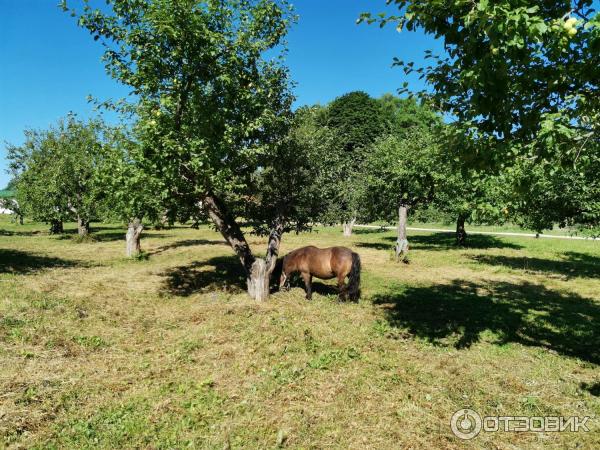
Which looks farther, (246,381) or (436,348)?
(436,348)

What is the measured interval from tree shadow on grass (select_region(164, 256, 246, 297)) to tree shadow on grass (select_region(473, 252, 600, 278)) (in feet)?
55.1

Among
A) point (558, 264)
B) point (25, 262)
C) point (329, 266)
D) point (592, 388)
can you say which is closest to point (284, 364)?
point (329, 266)

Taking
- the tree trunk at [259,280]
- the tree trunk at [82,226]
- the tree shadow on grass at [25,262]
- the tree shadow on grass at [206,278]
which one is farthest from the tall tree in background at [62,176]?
the tree trunk at [259,280]

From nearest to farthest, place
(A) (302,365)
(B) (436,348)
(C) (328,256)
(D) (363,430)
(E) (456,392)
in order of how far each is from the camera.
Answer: (D) (363,430) < (E) (456,392) < (A) (302,365) < (B) (436,348) < (C) (328,256)

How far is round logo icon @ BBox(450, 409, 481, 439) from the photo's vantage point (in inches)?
246

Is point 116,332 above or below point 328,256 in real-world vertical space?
below

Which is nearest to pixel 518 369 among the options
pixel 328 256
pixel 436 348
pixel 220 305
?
pixel 436 348

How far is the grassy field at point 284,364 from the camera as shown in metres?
6.24

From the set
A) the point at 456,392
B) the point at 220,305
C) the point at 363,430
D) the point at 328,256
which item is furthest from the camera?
the point at 328,256

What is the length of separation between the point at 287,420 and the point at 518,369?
5789mm

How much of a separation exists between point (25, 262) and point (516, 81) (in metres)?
24.7

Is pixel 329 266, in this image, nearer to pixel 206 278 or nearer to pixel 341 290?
pixel 341 290

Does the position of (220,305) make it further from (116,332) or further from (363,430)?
(363,430)

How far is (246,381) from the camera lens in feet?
26.0
